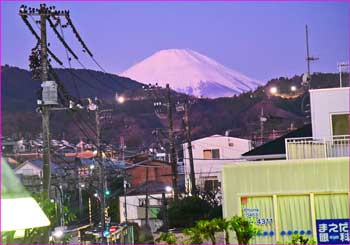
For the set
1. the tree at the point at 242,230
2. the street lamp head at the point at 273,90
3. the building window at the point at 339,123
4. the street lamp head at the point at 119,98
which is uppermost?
the street lamp head at the point at 273,90

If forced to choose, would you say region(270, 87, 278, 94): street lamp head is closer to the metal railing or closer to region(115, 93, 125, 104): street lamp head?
region(115, 93, 125, 104): street lamp head

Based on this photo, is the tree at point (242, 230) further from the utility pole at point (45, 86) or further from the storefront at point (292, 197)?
the utility pole at point (45, 86)


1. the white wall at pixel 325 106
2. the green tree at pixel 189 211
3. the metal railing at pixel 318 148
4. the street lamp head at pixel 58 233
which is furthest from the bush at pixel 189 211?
the metal railing at pixel 318 148

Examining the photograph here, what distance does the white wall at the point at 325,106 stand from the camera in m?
10.6

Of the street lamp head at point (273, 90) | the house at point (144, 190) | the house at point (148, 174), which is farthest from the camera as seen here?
the street lamp head at point (273, 90)

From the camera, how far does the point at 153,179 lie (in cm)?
2658

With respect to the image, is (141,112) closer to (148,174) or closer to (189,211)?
(189,211)

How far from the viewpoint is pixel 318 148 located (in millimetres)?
9516

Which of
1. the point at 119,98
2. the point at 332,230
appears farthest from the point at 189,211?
the point at 332,230

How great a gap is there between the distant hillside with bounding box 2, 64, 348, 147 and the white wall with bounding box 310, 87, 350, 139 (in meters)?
1.22

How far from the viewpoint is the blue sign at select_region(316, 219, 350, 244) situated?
27.4 ft

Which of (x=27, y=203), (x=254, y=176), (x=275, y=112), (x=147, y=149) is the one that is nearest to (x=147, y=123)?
(x=147, y=149)

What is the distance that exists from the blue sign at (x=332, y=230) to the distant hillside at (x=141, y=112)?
154 inches

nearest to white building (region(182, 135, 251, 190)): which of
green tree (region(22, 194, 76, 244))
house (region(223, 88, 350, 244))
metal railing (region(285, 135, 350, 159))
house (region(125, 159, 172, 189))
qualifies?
house (region(125, 159, 172, 189))
